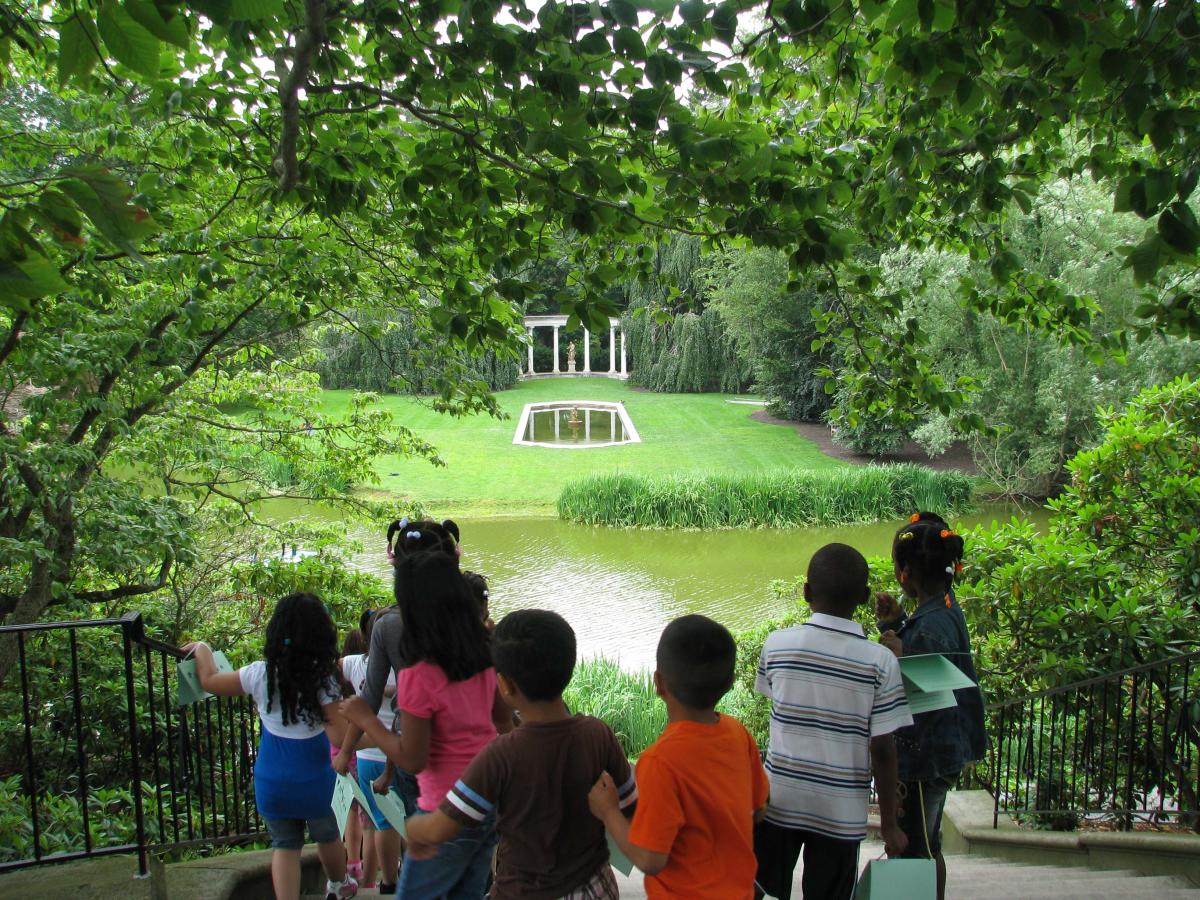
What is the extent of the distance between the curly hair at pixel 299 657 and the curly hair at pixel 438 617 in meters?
0.45

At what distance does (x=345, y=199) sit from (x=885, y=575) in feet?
14.0

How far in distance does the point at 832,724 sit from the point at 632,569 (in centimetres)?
1241

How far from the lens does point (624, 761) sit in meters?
2.22

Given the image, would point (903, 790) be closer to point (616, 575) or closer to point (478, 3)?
point (478, 3)

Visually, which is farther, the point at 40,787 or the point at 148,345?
the point at 148,345

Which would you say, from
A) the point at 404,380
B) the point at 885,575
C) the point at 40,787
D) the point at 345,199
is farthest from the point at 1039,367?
the point at 40,787

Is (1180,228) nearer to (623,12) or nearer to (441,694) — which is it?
(623,12)

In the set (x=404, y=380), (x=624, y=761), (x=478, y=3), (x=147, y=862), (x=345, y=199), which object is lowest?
(x=147, y=862)

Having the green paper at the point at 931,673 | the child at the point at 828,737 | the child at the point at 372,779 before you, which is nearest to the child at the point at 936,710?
the green paper at the point at 931,673

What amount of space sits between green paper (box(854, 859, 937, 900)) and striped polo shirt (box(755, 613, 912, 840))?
0.11 meters

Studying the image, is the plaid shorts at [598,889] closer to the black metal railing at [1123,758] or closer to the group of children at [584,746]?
the group of children at [584,746]

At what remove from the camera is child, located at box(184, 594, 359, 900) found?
9.25 feet

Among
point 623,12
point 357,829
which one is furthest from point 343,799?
point 623,12

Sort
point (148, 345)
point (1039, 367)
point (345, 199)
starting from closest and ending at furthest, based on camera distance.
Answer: point (345, 199) → point (148, 345) → point (1039, 367)
